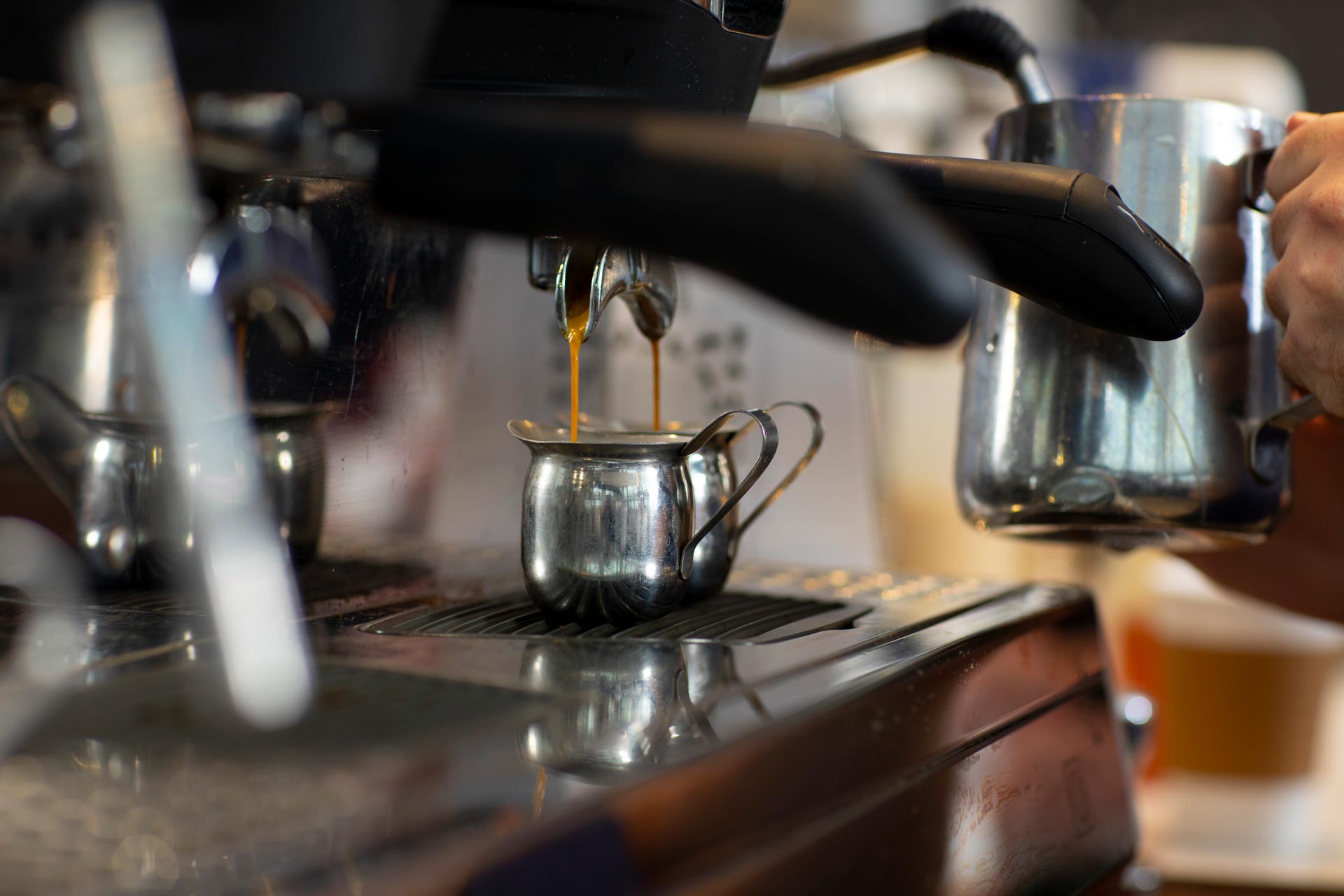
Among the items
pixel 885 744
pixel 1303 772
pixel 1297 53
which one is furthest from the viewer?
pixel 1297 53

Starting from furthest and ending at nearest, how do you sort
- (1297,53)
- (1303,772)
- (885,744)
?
(1297,53), (1303,772), (885,744)

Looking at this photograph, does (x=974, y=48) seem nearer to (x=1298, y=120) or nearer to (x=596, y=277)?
(x=1298, y=120)

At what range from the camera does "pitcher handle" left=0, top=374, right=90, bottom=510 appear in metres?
0.48

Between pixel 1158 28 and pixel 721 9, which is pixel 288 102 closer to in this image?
pixel 721 9

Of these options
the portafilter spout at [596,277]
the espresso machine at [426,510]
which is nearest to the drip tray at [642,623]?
the espresso machine at [426,510]

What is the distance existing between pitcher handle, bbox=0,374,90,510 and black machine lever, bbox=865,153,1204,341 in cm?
35

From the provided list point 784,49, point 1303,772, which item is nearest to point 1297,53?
point 784,49

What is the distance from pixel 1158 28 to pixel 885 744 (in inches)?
75.2

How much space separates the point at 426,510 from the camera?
64cm

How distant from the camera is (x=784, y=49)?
1.31m

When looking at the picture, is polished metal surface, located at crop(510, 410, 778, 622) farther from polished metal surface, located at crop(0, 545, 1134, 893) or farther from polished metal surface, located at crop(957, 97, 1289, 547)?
polished metal surface, located at crop(957, 97, 1289, 547)

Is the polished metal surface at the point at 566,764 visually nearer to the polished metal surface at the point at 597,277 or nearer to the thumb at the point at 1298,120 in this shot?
the polished metal surface at the point at 597,277

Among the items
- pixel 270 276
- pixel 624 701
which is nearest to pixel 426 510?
pixel 270 276

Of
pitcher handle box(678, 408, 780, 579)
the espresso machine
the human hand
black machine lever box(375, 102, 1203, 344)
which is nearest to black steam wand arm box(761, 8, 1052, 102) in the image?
the espresso machine
